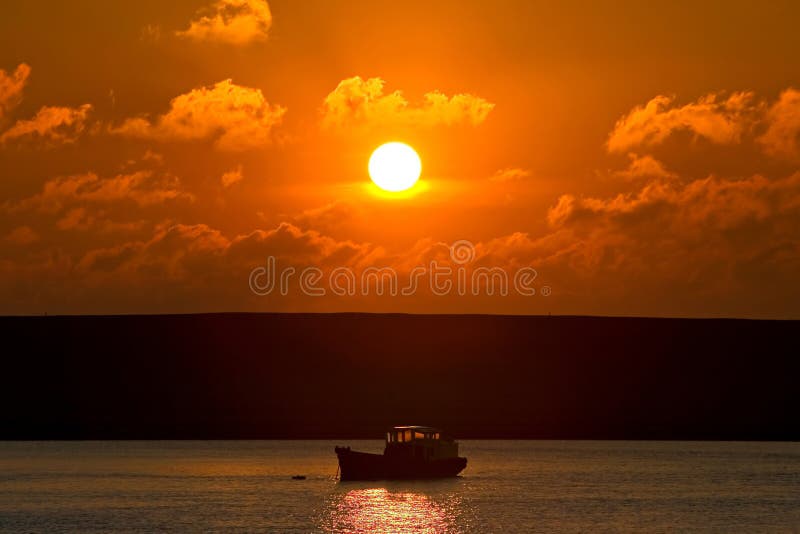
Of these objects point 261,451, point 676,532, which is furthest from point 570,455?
point 676,532

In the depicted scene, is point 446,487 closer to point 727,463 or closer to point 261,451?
point 727,463

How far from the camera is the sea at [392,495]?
7856 centimetres

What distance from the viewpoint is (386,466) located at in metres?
96.4

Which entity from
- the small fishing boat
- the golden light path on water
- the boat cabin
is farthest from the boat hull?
the golden light path on water

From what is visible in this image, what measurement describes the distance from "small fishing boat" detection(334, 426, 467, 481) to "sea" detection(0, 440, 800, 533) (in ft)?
4.35

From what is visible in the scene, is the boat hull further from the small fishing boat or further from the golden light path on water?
the golden light path on water

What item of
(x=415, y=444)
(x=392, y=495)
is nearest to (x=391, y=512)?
(x=392, y=495)

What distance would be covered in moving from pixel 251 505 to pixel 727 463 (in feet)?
236

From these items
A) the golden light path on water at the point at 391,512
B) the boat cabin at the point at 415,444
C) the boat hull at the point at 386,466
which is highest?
the boat cabin at the point at 415,444

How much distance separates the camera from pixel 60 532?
7369 cm

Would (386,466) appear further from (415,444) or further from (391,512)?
(391,512)

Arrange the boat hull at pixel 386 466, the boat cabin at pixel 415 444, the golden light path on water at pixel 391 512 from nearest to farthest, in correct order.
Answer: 1. the golden light path on water at pixel 391 512
2. the boat hull at pixel 386 466
3. the boat cabin at pixel 415 444

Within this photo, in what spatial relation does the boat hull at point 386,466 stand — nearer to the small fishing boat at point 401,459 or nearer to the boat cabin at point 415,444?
the small fishing boat at point 401,459

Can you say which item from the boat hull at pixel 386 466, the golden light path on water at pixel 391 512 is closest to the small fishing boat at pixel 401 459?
the boat hull at pixel 386 466
